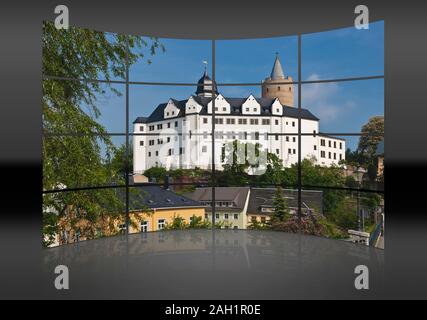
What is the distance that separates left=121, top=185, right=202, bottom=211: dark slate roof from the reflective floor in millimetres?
4217

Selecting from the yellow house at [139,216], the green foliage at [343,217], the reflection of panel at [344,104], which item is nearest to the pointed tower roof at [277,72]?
the reflection of panel at [344,104]

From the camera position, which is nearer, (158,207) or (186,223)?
(158,207)

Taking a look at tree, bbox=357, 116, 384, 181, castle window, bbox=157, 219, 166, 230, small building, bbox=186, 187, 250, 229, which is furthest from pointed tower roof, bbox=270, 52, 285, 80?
castle window, bbox=157, 219, 166, 230

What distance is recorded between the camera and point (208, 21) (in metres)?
6.98

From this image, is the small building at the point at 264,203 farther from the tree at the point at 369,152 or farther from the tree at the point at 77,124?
the tree at the point at 369,152

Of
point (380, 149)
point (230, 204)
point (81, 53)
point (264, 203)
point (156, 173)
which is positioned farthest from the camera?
point (380, 149)

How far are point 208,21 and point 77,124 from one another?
451cm

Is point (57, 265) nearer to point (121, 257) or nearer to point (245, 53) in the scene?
point (121, 257)

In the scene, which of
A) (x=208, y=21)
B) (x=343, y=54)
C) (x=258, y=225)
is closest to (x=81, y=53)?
(x=208, y=21)

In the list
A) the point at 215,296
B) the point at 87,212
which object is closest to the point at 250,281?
the point at 215,296

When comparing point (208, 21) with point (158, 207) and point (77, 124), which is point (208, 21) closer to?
point (77, 124)
